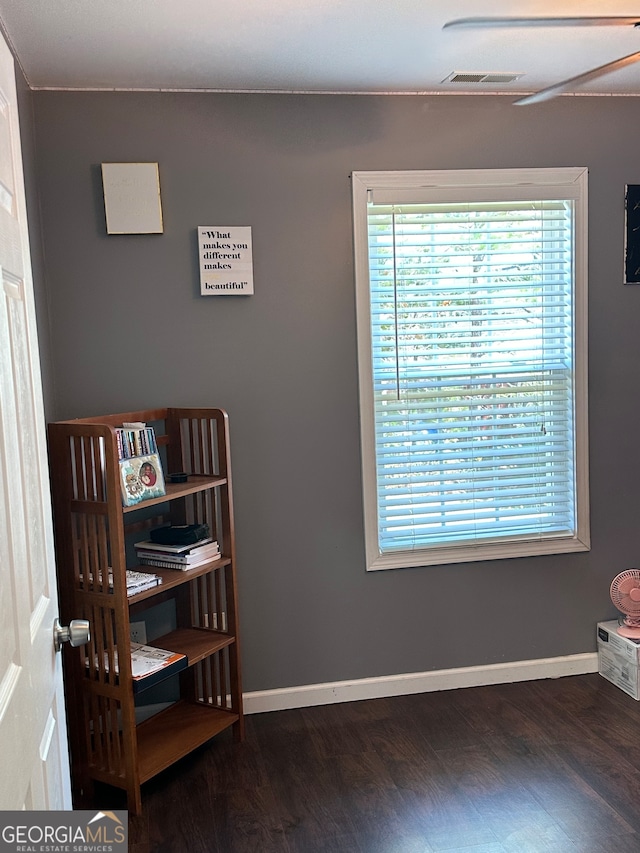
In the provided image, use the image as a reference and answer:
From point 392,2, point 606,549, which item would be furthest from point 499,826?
point 392,2

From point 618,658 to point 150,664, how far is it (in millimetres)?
2034

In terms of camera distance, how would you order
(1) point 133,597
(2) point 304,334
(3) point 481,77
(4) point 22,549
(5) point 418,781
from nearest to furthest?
(4) point 22,549 → (1) point 133,597 → (5) point 418,781 → (3) point 481,77 → (2) point 304,334

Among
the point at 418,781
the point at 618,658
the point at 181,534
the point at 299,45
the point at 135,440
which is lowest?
the point at 418,781

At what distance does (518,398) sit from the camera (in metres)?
3.35

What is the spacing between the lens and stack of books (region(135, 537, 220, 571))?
2.82 metres

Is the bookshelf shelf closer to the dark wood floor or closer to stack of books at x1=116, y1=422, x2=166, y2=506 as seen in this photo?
stack of books at x1=116, y1=422, x2=166, y2=506

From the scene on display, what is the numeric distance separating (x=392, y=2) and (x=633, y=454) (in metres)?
2.22

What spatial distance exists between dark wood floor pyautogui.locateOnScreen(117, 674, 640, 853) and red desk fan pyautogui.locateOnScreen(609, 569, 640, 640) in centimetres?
29

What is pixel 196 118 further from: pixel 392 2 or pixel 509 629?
pixel 509 629

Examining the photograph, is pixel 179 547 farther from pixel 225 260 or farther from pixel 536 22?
pixel 536 22

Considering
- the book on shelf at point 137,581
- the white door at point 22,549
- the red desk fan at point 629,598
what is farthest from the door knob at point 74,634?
the red desk fan at point 629,598

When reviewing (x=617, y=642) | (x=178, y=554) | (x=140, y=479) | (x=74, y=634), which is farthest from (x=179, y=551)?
(x=617, y=642)

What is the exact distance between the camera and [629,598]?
11.0 ft

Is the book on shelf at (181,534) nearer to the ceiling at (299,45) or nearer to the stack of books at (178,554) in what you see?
the stack of books at (178,554)
